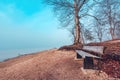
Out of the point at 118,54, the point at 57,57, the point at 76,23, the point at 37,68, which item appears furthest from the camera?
the point at 76,23

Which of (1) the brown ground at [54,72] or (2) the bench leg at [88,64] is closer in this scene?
(1) the brown ground at [54,72]

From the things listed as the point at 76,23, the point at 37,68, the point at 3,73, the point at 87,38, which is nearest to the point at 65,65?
the point at 37,68

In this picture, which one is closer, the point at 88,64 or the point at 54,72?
the point at 88,64

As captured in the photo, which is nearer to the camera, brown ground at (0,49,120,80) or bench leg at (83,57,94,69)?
brown ground at (0,49,120,80)

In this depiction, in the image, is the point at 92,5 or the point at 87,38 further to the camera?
the point at 87,38

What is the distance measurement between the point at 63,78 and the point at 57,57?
142 inches

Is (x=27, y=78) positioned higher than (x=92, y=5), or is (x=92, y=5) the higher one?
(x=92, y=5)

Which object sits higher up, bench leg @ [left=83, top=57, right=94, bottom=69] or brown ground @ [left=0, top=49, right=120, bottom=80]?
bench leg @ [left=83, top=57, right=94, bottom=69]

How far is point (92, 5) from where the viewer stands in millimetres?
20812

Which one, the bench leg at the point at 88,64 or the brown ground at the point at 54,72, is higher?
the bench leg at the point at 88,64

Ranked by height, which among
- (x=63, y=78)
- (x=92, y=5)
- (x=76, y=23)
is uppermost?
(x=92, y=5)

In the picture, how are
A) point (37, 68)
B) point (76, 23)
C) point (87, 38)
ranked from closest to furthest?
1. point (37, 68)
2. point (76, 23)
3. point (87, 38)

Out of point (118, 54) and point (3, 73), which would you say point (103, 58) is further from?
point (3, 73)

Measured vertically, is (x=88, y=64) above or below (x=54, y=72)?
above
